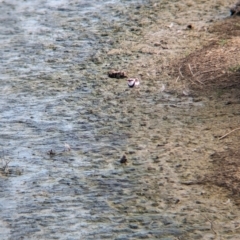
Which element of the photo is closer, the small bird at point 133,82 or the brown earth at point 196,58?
the brown earth at point 196,58

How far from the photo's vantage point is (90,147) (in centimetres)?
580

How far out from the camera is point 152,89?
676 cm

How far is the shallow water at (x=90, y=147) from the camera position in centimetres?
484

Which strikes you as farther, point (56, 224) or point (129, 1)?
point (129, 1)

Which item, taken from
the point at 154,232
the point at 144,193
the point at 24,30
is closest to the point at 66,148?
the point at 144,193

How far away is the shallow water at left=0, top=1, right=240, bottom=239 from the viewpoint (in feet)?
15.9

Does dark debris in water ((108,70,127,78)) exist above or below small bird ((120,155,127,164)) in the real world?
below

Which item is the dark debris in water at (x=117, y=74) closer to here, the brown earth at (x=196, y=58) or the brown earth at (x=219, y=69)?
the brown earth at (x=196, y=58)

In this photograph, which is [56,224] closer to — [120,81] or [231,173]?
[231,173]

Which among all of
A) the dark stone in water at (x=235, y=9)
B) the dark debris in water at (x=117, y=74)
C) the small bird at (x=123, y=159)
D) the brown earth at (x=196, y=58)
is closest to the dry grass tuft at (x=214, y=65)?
the brown earth at (x=196, y=58)

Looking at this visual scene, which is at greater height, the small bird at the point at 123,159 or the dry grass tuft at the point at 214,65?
the small bird at the point at 123,159

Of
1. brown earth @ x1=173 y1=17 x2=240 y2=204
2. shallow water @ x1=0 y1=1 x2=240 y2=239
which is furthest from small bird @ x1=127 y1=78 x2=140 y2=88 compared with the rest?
brown earth @ x1=173 y1=17 x2=240 y2=204

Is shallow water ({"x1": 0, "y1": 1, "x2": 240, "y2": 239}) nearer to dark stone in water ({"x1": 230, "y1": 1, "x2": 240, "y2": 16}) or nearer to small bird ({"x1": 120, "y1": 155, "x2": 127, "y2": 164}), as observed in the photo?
small bird ({"x1": 120, "y1": 155, "x2": 127, "y2": 164})

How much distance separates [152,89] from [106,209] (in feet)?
6.43
